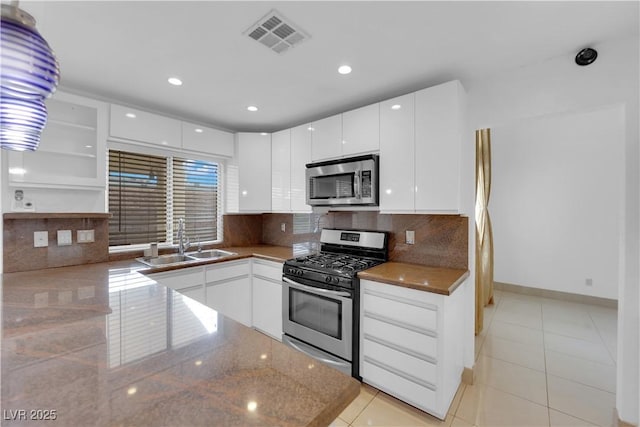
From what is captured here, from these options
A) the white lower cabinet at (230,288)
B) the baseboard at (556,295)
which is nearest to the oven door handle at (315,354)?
the white lower cabinet at (230,288)

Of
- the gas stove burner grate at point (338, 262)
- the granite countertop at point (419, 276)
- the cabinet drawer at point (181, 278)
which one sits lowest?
the cabinet drawer at point (181, 278)

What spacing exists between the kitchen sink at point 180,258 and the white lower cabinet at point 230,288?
0.51ft

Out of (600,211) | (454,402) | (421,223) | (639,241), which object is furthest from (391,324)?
(600,211)

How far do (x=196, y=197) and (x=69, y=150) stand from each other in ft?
4.03

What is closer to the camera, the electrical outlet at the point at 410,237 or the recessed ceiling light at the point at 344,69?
the recessed ceiling light at the point at 344,69

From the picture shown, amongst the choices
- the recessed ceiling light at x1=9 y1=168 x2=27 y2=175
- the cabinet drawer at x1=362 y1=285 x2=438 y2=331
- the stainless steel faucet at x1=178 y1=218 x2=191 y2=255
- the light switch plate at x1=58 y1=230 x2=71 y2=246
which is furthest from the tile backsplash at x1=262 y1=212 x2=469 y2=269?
the recessed ceiling light at x1=9 y1=168 x2=27 y2=175

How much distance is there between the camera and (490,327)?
3.21 meters

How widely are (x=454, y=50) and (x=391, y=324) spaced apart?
1.89 metres

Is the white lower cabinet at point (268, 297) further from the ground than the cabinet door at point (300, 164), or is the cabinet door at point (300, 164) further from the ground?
the cabinet door at point (300, 164)

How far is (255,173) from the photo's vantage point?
3.29 meters

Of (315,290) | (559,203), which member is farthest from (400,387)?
(559,203)

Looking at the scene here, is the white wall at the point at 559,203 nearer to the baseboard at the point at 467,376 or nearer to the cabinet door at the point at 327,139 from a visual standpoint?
the cabinet door at the point at 327,139

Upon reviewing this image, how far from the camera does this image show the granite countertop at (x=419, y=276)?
178cm

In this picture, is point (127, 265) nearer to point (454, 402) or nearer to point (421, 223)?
point (421, 223)
